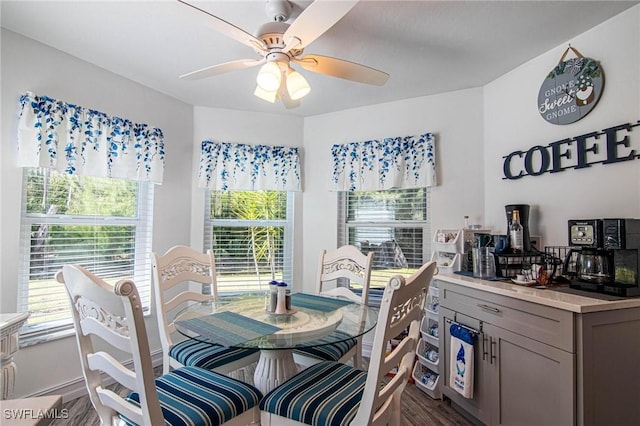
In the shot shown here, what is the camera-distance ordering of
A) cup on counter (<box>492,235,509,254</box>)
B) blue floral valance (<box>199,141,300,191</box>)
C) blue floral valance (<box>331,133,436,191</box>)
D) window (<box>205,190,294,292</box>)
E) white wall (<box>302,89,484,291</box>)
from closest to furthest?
1. cup on counter (<box>492,235,509,254</box>)
2. white wall (<box>302,89,484,291</box>)
3. blue floral valance (<box>331,133,436,191</box>)
4. blue floral valance (<box>199,141,300,191</box>)
5. window (<box>205,190,294,292</box>)

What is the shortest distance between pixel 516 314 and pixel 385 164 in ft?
5.87

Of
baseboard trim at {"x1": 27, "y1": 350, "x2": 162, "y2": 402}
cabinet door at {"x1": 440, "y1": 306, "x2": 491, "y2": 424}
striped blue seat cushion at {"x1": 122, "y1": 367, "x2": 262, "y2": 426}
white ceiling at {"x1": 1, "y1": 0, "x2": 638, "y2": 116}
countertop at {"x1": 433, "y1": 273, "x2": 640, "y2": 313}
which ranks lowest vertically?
baseboard trim at {"x1": 27, "y1": 350, "x2": 162, "y2": 402}

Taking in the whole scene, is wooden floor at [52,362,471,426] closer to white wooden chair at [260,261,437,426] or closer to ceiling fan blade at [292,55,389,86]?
white wooden chair at [260,261,437,426]

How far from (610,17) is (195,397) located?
3020 millimetres

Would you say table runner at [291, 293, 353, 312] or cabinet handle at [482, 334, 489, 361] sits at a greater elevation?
table runner at [291, 293, 353, 312]

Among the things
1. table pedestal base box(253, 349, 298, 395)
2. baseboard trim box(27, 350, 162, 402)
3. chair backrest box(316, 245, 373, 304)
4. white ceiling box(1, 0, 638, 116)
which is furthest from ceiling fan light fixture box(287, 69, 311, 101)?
baseboard trim box(27, 350, 162, 402)

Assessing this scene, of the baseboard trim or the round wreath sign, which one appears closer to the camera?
the round wreath sign

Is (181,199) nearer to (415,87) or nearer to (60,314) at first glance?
(60,314)

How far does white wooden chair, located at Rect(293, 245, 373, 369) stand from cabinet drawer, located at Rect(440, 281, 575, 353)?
2.00ft

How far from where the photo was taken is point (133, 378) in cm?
114

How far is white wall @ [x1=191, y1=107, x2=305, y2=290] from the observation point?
343 cm

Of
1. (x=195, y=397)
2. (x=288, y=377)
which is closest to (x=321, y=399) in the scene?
(x=288, y=377)

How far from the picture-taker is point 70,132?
242 cm

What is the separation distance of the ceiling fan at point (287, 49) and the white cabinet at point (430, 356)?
170 centimetres
